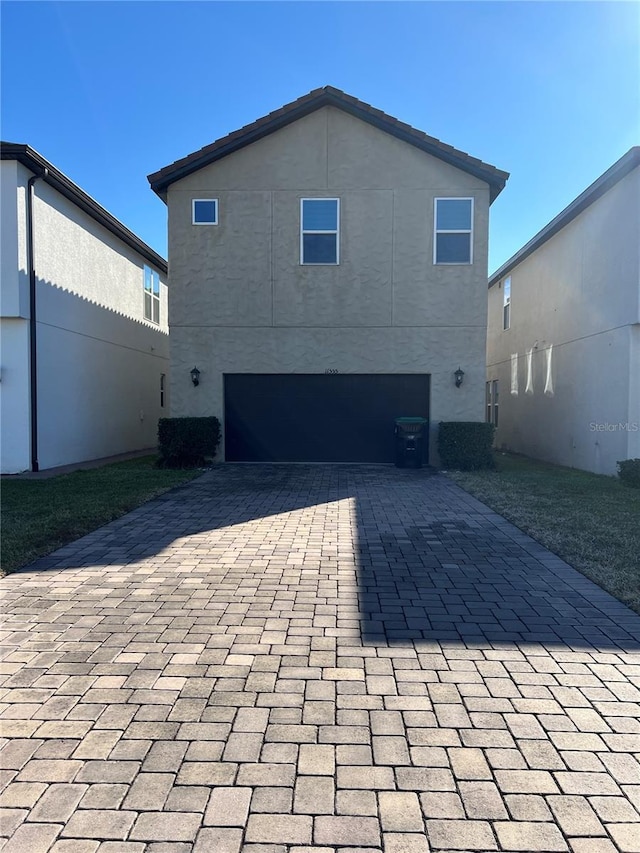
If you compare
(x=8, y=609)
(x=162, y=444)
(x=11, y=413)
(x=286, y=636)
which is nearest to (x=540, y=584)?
(x=286, y=636)

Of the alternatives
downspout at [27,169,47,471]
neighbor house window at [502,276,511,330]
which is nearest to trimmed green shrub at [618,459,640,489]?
neighbor house window at [502,276,511,330]

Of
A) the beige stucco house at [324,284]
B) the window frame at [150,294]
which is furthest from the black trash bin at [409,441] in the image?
the window frame at [150,294]

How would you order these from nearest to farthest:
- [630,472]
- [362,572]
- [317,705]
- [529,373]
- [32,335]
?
[317,705], [362,572], [630,472], [32,335], [529,373]

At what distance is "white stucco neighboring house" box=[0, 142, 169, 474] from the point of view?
1202 cm

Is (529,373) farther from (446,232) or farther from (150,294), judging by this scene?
(150,294)

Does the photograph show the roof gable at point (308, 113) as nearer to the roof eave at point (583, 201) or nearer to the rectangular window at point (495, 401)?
the roof eave at point (583, 201)

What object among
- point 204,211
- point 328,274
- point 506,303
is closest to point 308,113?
point 204,211

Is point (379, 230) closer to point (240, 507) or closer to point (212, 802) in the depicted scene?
point (240, 507)

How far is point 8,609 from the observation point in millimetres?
4453

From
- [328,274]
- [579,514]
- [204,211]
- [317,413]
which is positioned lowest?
[579,514]

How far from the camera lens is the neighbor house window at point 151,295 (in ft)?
65.8

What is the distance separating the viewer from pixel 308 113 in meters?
14.0

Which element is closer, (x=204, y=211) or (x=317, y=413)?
(x=204, y=211)

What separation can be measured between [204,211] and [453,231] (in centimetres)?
649
